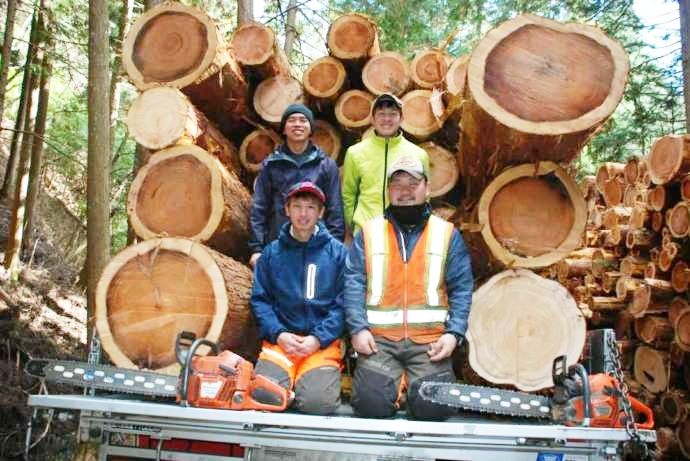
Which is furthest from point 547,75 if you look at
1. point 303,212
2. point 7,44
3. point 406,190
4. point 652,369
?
point 7,44

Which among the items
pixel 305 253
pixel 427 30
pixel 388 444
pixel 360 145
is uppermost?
pixel 427 30

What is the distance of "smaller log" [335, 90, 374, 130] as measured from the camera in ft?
17.6

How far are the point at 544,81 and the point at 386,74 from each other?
2164mm

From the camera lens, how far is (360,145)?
4535 millimetres

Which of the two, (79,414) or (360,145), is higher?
(360,145)

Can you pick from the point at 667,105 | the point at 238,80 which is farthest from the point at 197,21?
the point at 667,105

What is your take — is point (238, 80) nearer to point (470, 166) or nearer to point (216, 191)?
point (216, 191)

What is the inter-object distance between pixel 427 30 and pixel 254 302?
7.81m

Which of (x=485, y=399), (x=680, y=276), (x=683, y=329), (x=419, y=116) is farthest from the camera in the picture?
(x=680, y=276)

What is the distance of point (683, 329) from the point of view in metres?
5.57

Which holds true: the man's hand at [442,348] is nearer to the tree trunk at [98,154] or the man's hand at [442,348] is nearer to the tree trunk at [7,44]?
the tree trunk at [98,154]

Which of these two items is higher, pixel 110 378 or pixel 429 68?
pixel 429 68

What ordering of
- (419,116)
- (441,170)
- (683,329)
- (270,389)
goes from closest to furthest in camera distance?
(270,389) → (441,170) → (419,116) → (683,329)

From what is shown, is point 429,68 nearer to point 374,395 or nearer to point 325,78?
point 325,78
